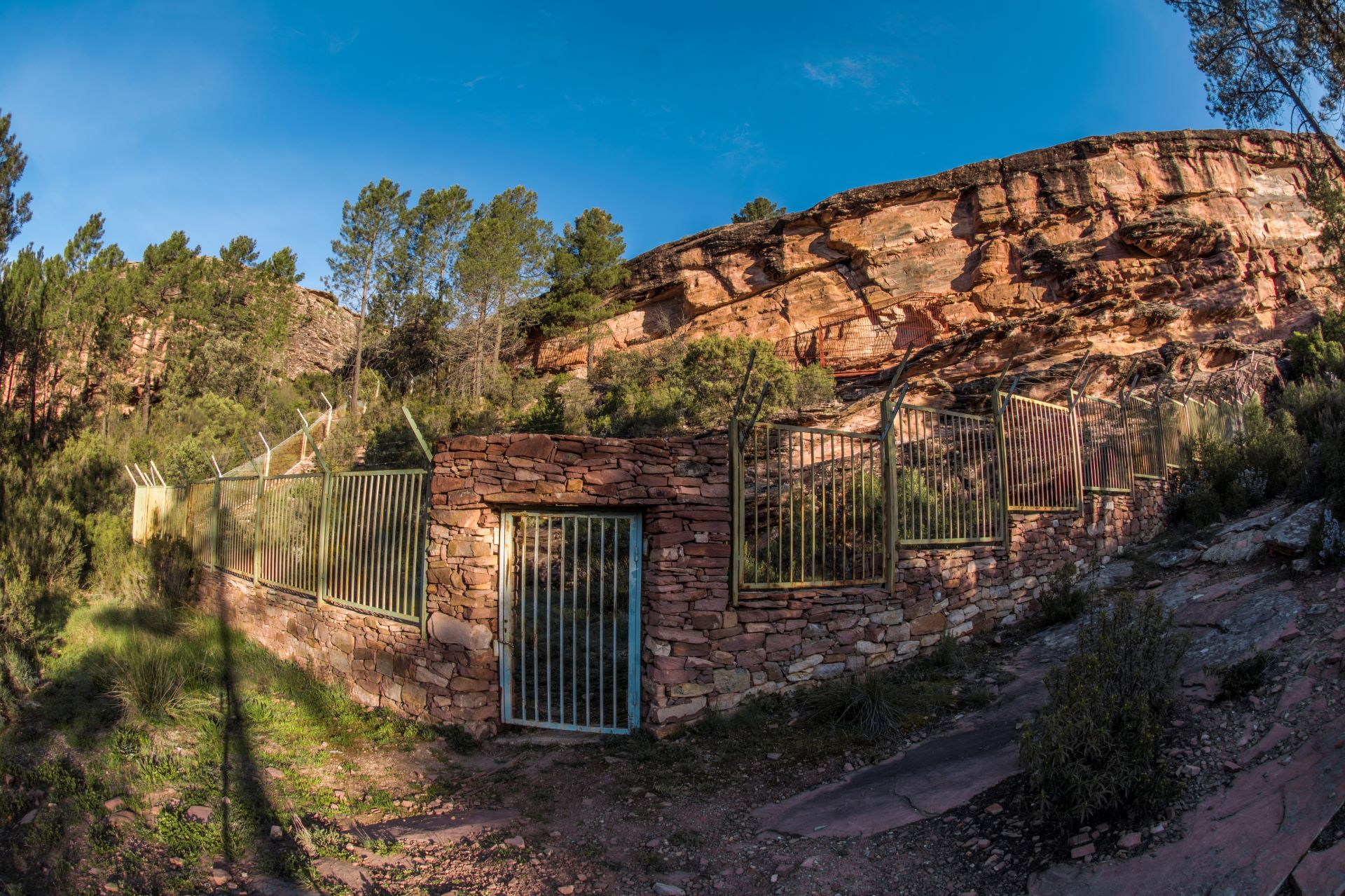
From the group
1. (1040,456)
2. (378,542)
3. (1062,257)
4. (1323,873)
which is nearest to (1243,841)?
(1323,873)

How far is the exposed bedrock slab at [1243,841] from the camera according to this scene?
295 centimetres

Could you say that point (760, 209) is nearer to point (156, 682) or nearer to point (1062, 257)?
point (1062, 257)

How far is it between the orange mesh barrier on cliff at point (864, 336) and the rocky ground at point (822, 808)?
23.0 m

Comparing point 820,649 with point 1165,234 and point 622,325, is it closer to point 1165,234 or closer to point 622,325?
point 1165,234

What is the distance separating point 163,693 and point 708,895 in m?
5.65

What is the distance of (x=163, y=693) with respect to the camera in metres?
6.52

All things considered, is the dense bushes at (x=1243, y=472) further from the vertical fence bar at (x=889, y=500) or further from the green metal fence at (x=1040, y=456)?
the vertical fence bar at (x=889, y=500)

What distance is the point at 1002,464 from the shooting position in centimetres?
806

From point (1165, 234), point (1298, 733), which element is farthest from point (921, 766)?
point (1165, 234)

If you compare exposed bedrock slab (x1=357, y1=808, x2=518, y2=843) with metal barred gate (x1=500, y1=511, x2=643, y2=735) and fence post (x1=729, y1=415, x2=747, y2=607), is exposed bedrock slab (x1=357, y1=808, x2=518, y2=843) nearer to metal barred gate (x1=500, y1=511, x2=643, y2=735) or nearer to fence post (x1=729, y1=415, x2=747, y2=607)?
metal barred gate (x1=500, y1=511, x2=643, y2=735)

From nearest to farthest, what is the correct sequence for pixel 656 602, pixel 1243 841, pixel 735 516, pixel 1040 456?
pixel 1243 841, pixel 656 602, pixel 735 516, pixel 1040 456

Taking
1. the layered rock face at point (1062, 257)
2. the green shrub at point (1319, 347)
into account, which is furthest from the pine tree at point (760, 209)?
the green shrub at point (1319, 347)

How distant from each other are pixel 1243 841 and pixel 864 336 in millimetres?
27629

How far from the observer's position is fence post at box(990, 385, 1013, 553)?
26.1 ft
